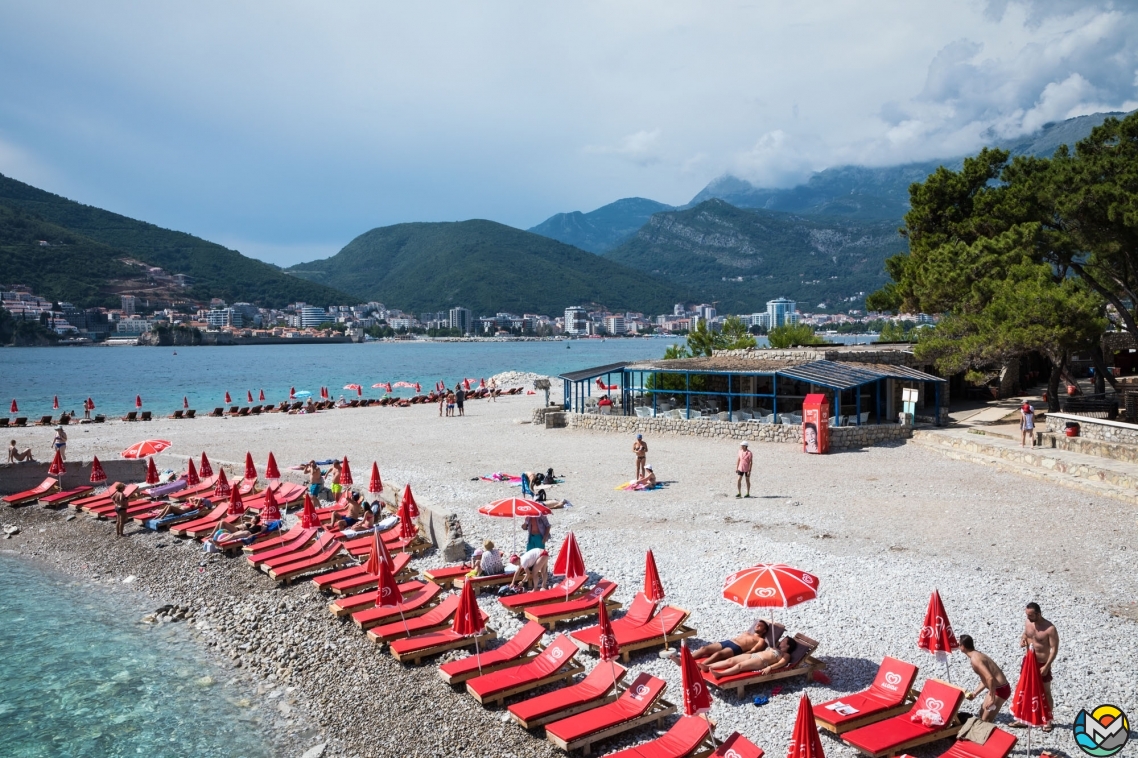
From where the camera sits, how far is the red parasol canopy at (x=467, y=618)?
8570 millimetres

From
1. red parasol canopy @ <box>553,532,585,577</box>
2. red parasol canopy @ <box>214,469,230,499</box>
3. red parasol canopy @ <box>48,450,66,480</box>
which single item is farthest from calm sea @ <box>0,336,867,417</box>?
red parasol canopy @ <box>553,532,585,577</box>

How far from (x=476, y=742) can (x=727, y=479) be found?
11378mm

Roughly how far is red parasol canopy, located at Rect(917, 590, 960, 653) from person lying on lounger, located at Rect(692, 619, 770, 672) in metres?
1.55

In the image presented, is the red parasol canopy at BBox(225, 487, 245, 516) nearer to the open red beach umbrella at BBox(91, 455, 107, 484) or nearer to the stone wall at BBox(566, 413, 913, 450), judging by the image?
the open red beach umbrella at BBox(91, 455, 107, 484)

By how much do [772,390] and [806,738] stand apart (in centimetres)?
2186

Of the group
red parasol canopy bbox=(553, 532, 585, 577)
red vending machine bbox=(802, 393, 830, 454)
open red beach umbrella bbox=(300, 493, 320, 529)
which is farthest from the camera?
red vending machine bbox=(802, 393, 830, 454)

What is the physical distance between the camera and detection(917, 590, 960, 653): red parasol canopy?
278 inches

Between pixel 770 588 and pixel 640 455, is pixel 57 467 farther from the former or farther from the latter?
pixel 770 588

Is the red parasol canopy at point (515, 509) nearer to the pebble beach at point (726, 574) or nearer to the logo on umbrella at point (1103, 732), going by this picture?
the pebble beach at point (726, 574)

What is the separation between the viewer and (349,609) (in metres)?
9.80

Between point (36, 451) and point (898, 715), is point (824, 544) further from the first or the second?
point (36, 451)

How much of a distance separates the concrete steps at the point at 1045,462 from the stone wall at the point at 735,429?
1196 mm

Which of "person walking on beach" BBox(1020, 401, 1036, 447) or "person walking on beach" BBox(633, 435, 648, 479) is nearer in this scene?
"person walking on beach" BBox(633, 435, 648, 479)

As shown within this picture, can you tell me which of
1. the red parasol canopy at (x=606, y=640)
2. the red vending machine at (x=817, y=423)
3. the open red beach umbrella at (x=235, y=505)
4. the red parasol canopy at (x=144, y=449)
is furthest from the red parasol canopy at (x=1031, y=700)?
the red parasol canopy at (x=144, y=449)
